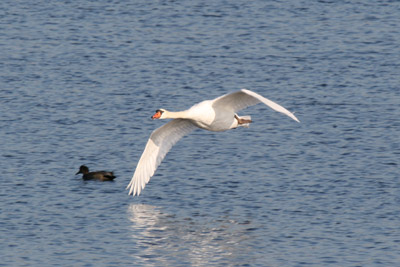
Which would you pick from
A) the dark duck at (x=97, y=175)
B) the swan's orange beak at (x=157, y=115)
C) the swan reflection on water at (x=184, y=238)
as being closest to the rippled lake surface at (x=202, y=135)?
the swan reflection on water at (x=184, y=238)

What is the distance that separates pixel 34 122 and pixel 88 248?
9863 mm

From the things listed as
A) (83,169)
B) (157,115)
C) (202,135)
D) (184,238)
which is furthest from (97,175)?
(157,115)

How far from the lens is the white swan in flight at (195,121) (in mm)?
21766

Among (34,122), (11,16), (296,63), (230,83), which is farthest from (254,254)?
(11,16)

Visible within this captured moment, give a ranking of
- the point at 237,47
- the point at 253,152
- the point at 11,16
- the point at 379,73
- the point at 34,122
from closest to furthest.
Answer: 1. the point at 253,152
2. the point at 34,122
3. the point at 379,73
4. the point at 237,47
5. the point at 11,16

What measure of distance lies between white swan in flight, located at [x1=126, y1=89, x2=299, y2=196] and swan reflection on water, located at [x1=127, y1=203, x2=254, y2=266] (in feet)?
3.01

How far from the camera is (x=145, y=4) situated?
4775 cm

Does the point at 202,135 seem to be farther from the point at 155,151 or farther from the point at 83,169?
the point at 155,151

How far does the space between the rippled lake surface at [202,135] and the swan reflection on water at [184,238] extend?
0.05 metres

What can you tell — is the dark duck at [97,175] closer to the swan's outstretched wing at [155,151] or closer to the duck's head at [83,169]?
the duck's head at [83,169]

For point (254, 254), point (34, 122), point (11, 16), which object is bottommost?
point (254, 254)

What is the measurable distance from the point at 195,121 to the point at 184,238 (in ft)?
8.56

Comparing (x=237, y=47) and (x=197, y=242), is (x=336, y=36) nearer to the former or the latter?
(x=237, y=47)

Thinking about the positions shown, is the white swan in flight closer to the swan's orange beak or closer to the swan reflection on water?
the swan's orange beak
